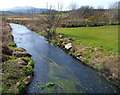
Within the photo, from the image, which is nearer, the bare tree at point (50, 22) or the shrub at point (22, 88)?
the shrub at point (22, 88)

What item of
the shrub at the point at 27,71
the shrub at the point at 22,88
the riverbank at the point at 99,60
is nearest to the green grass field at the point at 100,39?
the riverbank at the point at 99,60

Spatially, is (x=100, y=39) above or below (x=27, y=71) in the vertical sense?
below

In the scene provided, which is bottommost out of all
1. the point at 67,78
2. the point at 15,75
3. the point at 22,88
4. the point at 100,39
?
the point at 67,78

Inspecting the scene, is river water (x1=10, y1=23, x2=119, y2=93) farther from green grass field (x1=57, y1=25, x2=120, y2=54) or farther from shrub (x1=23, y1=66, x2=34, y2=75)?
green grass field (x1=57, y1=25, x2=120, y2=54)

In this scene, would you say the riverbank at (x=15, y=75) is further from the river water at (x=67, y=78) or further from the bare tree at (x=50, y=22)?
the bare tree at (x=50, y=22)

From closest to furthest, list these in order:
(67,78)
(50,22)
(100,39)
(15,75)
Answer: (15,75)
(67,78)
(100,39)
(50,22)

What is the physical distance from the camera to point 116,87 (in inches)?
463

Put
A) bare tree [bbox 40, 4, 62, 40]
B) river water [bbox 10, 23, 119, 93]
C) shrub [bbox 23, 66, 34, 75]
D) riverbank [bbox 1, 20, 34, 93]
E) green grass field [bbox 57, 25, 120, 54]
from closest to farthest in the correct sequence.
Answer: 1. riverbank [bbox 1, 20, 34, 93]
2. river water [bbox 10, 23, 119, 93]
3. shrub [bbox 23, 66, 34, 75]
4. green grass field [bbox 57, 25, 120, 54]
5. bare tree [bbox 40, 4, 62, 40]

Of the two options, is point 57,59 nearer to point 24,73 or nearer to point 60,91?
point 24,73

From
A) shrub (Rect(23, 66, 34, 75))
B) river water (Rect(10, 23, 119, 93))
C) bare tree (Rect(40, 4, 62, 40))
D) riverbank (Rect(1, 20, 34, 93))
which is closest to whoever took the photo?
riverbank (Rect(1, 20, 34, 93))

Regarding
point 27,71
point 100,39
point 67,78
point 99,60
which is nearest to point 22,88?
point 27,71

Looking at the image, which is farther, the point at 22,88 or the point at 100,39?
the point at 100,39

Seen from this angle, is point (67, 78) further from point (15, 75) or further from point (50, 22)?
point (50, 22)

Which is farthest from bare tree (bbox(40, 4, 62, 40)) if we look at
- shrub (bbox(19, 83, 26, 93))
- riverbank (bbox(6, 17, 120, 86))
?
shrub (bbox(19, 83, 26, 93))
